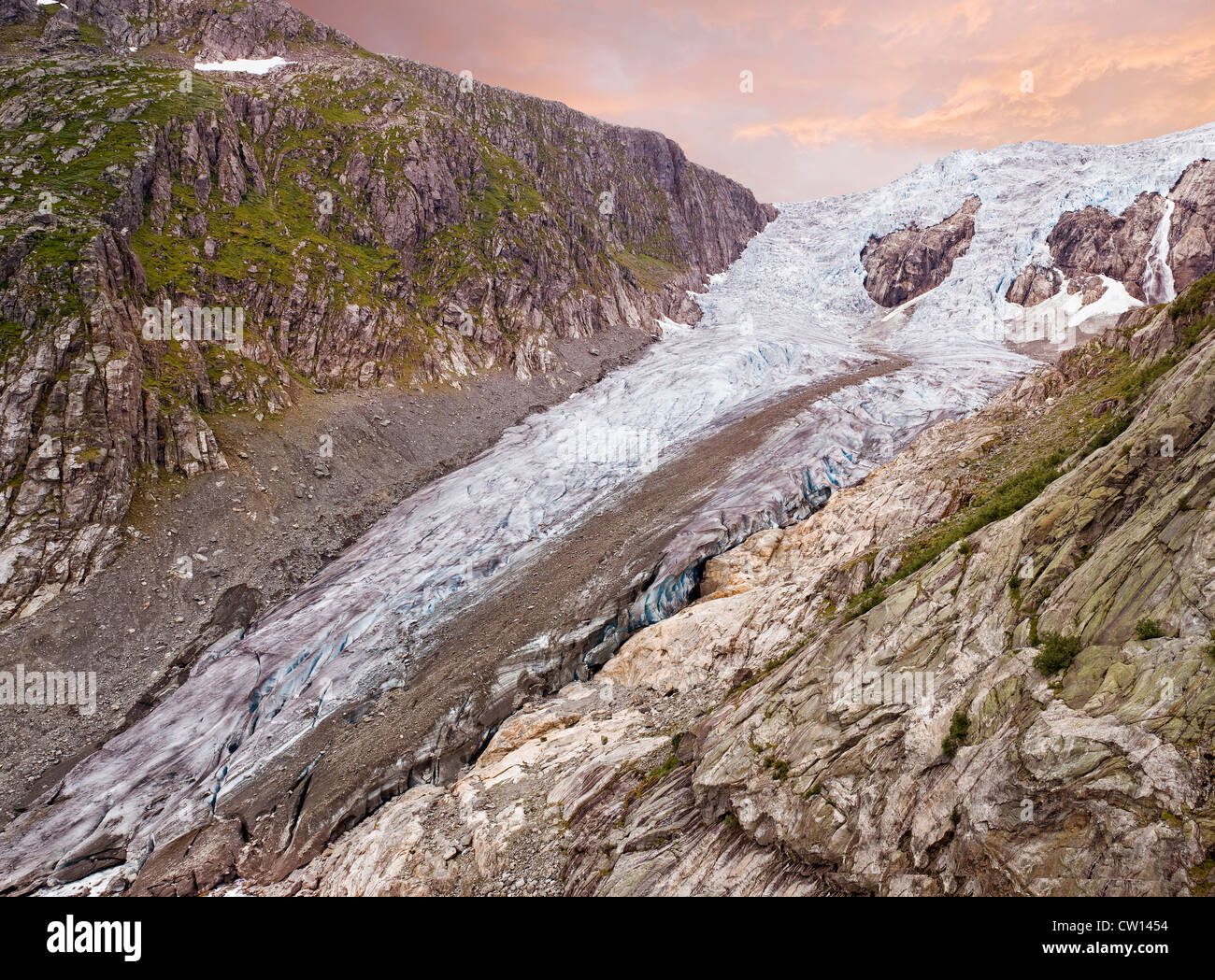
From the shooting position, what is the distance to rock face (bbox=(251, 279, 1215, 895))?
728 cm

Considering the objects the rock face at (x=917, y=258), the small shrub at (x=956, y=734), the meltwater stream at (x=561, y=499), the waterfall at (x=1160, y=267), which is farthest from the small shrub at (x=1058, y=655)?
the rock face at (x=917, y=258)

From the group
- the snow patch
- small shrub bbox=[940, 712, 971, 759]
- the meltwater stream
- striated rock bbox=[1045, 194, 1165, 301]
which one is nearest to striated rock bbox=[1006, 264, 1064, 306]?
the meltwater stream

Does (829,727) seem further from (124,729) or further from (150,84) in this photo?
(150,84)

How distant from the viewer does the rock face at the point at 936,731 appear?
7.28m

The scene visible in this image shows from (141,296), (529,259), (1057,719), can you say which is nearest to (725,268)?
(529,259)

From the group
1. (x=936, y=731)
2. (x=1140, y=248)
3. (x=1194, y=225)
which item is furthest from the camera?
(x=1140, y=248)

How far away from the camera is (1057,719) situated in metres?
8.06

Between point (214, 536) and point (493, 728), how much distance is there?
28.5m

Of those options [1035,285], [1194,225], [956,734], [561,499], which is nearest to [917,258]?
[1035,285]

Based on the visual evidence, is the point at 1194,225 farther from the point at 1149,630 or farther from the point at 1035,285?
the point at 1149,630

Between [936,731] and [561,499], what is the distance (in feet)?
120

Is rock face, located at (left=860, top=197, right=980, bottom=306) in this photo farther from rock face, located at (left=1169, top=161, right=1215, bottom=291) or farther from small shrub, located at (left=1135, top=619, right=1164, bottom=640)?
small shrub, located at (left=1135, top=619, right=1164, bottom=640)

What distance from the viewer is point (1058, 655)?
344 inches

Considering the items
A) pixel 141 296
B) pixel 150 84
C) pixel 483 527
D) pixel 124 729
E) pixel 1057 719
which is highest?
pixel 150 84
